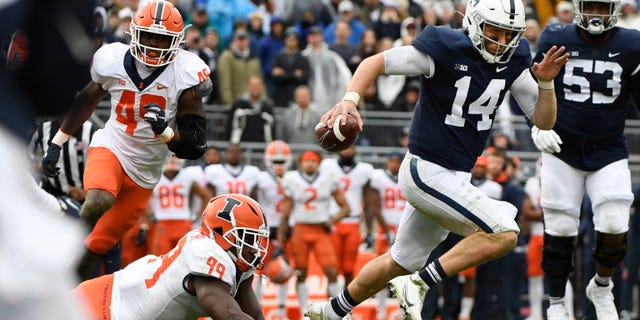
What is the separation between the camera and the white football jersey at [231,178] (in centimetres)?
1398

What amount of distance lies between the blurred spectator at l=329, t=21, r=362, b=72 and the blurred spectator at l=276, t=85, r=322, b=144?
891 mm

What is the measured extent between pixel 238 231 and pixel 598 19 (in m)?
2.96

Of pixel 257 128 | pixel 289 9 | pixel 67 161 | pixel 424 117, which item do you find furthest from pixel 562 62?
pixel 289 9

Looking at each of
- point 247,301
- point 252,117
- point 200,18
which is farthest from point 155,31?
point 200,18

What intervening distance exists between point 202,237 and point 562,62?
7.45 feet

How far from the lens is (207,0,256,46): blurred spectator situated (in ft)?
53.7

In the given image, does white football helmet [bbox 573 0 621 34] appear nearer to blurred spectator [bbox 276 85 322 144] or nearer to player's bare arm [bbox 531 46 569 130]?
player's bare arm [bbox 531 46 569 130]

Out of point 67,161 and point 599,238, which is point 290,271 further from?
point 599,238

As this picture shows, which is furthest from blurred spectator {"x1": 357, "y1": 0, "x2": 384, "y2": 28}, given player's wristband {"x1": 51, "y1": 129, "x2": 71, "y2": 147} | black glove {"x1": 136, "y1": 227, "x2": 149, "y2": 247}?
player's wristband {"x1": 51, "y1": 129, "x2": 71, "y2": 147}

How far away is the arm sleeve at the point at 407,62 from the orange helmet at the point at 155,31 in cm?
138

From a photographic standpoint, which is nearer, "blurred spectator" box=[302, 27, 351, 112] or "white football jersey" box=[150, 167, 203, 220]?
"white football jersey" box=[150, 167, 203, 220]

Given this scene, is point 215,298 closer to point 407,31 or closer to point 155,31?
point 155,31

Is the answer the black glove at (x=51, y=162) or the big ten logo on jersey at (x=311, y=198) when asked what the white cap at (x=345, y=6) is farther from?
the black glove at (x=51, y=162)

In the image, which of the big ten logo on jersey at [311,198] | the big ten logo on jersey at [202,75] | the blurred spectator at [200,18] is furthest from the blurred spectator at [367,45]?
the big ten logo on jersey at [202,75]
